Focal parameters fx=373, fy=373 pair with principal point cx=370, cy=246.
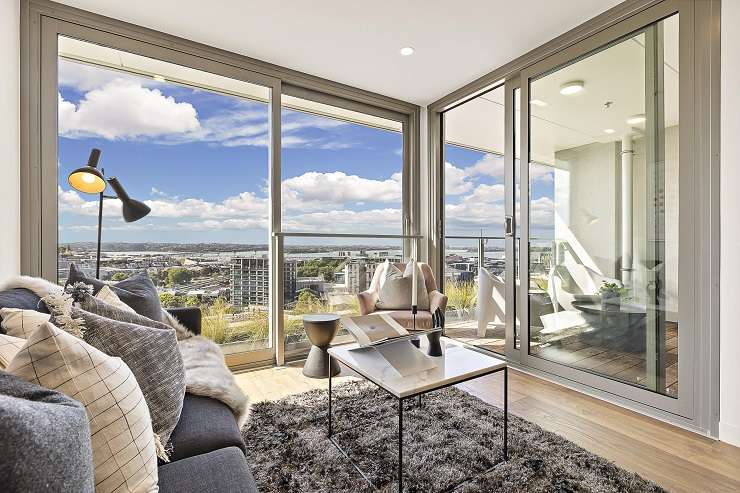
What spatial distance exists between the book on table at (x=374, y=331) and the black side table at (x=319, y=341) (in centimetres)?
81

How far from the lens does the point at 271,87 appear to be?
10.6ft

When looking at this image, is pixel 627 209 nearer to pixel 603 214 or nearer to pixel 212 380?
pixel 603 214

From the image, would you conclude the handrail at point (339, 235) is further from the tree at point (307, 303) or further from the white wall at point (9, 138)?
the white wall at point (9, 138)

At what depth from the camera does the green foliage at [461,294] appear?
12.7 ft

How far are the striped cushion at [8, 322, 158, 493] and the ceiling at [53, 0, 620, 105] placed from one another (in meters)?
2.40

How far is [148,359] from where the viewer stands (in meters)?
1.16

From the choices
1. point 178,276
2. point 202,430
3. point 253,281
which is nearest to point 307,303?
point 253,281

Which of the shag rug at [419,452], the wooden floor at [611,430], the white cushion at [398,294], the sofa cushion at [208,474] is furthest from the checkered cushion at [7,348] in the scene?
the white cushion at [398,294]

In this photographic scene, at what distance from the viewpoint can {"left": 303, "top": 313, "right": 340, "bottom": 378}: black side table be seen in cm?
286

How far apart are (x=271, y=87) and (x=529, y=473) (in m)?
3.27

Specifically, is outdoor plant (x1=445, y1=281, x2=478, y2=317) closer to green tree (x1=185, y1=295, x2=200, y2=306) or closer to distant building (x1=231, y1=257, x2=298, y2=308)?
distant building (x1=231, y1=257, x2=298, y2=308)

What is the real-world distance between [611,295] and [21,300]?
3.09 metres

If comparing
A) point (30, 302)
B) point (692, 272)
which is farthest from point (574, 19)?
point (30, 302)

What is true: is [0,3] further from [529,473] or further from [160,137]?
[529,473]
